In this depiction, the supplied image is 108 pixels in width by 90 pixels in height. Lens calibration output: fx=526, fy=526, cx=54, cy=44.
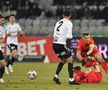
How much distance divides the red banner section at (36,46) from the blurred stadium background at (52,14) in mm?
55

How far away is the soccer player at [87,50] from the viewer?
1747 centimetres

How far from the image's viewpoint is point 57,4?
34375 millimetres

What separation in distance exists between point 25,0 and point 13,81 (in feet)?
55.2

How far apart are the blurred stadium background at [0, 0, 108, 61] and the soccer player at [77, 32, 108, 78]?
11324 millimetres

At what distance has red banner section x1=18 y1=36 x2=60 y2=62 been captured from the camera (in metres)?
28.8

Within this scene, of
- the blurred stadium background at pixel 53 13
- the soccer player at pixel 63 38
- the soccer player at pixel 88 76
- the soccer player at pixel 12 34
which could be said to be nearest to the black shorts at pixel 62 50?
the soccer player at pixel 63 38

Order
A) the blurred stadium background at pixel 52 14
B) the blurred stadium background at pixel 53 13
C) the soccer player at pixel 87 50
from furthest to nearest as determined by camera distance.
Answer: the blurred stadium background at pixel 53 13
the blurred stadium background at pixel 52 14
the soccer player at pixel 87 50

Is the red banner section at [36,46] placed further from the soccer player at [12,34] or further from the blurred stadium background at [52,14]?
the soccer player at [12,34]

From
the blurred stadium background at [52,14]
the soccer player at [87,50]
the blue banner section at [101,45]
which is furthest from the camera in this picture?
the blurred stadium background at [52,14]

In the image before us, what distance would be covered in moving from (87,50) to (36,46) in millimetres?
11475

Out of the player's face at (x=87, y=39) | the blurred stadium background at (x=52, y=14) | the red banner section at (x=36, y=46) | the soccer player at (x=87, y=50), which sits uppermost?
the player's face at (x=87, y=39)

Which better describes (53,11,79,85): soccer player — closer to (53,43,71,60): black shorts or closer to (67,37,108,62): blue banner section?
(53,43,71,60): black shorts

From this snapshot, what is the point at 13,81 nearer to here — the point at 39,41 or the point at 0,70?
the point at 0,70

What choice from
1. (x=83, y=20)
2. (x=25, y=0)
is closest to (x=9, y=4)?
(x=25, y=0)
